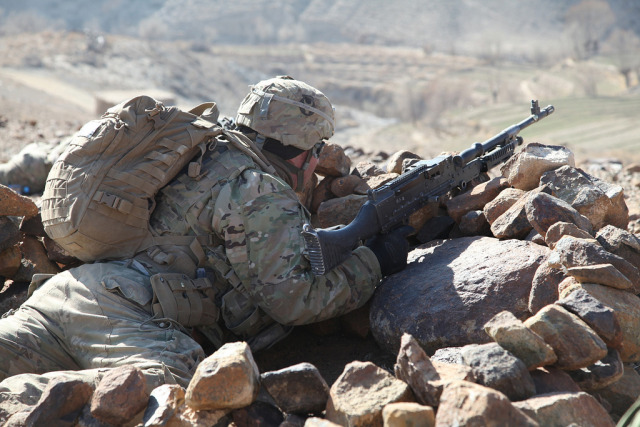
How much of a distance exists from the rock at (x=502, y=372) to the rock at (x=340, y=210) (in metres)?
2.22

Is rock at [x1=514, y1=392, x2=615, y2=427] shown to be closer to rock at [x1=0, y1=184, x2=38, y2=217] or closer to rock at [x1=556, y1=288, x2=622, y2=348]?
rock at [x1=556, y1=288, x2=622, y2=348]

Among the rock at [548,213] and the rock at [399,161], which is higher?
the rock at [548,213]

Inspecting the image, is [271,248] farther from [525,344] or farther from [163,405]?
[525,344]

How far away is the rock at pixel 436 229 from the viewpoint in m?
4.66

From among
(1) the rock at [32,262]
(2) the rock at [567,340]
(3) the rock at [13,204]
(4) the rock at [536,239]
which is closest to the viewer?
(2) the rock at [567,340]

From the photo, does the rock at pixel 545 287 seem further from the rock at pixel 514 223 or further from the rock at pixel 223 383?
the rock at pixel 223 383

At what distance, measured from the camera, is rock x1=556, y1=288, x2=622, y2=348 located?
2.95m

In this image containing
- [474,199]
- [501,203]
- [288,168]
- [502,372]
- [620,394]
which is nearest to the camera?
[502,372]

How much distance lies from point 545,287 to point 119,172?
2.46 metres

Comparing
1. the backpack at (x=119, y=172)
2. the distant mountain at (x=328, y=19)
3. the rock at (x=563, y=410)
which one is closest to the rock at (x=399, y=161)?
the backpack at (x=119, y=172)

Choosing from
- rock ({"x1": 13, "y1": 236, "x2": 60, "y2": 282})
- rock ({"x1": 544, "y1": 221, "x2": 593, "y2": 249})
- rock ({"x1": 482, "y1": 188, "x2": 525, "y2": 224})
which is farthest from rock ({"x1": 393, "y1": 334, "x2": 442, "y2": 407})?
rock ({"x1": 13, "y1": 236, "x2": 60, "y2": 282})

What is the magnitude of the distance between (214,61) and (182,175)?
187 ft

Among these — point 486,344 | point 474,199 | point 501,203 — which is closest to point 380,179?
point 474,199

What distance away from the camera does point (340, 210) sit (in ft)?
15.9
